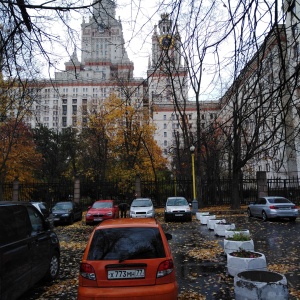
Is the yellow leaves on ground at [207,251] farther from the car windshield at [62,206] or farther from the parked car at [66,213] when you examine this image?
the car windshield at [62,206]

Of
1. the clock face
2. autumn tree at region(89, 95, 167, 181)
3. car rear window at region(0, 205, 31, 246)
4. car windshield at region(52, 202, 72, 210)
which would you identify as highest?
autumn tree at region(89, 95, 167, 181)

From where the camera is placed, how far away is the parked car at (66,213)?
19125mm

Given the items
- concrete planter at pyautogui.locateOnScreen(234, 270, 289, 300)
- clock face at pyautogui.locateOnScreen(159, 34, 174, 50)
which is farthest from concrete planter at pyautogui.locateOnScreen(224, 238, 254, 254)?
clock face at pyautogui.locateOnScreen(159, 34, 174, 50)

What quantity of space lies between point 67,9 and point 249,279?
202 inches

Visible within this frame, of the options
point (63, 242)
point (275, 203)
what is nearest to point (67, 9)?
point (63, 242)

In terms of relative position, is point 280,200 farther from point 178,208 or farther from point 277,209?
point 178,208

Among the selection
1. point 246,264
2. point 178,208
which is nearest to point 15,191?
point 178,208

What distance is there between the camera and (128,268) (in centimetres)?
450

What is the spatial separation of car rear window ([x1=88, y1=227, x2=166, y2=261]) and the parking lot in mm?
1652

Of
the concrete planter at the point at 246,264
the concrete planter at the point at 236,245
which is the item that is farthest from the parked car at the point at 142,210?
the concrete planter at the point at 246,264

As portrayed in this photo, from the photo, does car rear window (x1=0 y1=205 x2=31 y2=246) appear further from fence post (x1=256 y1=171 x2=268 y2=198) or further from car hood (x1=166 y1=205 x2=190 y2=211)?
fence post (x1=256 y1=171 x2=268 y2=198)

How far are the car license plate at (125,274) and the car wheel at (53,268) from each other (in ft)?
9.40

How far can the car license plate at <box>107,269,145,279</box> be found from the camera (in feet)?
14.7

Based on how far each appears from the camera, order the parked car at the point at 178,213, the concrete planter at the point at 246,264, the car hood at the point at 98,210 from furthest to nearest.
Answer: the car hood at the point at 98,210, the parked car at the point at 178,213, the concrete planter at the point at 246,264
